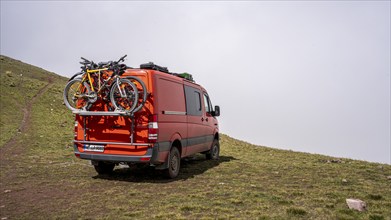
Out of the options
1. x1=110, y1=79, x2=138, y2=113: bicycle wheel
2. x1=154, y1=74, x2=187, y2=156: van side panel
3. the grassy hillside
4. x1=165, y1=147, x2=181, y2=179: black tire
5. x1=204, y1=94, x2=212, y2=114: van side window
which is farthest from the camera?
x1=204, y1=94, x2=212, y2=114: van side window

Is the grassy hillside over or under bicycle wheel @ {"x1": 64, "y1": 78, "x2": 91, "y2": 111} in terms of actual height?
under

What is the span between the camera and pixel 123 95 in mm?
8195

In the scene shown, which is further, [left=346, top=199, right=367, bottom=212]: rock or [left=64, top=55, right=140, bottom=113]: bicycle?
[left=64, top=55, right=140, bottom=113]: bicycle

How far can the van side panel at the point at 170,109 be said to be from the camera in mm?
8555

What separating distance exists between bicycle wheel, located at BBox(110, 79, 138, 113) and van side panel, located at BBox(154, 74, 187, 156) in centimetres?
62

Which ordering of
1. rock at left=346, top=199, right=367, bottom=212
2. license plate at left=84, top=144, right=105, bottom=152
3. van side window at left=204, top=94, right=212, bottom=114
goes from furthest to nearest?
van side window at left=204, top=94, right=212, bottom=114
license plate at left=84, top=144, right=105, bottom=152
rock at left=346, top=199, right=367, bottom=212

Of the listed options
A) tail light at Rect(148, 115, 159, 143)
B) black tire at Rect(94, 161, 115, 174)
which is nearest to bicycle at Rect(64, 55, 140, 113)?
tail light at Rect(148, 115, 159, 143)

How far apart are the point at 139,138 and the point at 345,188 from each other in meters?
5.19

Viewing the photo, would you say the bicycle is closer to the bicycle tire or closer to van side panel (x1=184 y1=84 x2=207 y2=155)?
the bicycle tire

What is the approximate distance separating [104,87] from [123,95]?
2.29 feet

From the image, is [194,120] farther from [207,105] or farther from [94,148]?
→ [94,148]

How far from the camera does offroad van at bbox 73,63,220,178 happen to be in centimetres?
830

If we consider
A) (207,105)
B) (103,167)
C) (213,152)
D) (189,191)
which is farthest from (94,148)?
(213,152)

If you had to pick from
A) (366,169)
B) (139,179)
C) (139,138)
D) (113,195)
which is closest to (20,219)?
(113,195)
